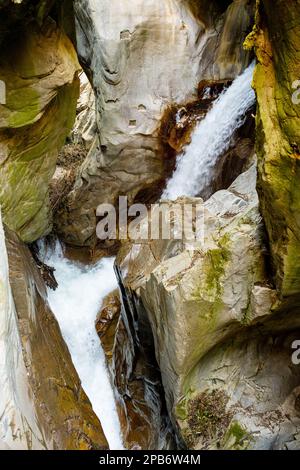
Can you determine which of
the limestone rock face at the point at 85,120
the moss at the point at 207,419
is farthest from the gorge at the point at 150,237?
the limestone rock face at the point at 85,120

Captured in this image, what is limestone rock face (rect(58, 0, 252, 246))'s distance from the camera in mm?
10102

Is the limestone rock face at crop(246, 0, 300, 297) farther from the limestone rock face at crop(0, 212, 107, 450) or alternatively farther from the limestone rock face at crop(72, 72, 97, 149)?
the limestone rock face at crop(72, 72, 97, 149)

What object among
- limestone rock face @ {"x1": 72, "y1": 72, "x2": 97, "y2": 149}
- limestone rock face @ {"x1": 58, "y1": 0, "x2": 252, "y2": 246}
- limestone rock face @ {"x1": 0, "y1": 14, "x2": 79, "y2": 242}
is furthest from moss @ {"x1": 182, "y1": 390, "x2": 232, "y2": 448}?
limestone rock face @ {"x1": 72, "y1": 72, "x2": 97, "y2": 149}

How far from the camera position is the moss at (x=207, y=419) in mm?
5949

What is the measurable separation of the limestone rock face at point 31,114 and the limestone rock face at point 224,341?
425 cm

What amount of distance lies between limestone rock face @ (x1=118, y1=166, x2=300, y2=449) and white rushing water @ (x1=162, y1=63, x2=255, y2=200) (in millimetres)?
4291

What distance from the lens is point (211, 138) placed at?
10.7 m

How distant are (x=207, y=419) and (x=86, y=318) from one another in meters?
4.19

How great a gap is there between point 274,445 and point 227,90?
821cm

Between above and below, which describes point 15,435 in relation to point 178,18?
below

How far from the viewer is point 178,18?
10664mm

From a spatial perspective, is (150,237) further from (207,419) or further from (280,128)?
(280,128)
